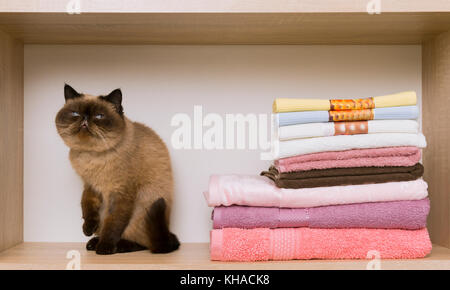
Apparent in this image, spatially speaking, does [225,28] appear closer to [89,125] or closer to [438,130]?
[89,125]

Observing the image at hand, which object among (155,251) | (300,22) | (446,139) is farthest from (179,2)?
(446,139)

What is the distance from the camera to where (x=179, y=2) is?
778 mm

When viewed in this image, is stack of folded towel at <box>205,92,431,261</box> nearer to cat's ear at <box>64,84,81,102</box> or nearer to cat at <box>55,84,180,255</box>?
cat at <box>55,84,180,255</box>

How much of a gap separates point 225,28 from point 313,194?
403 mm

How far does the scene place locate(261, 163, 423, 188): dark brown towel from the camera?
0.82 meters

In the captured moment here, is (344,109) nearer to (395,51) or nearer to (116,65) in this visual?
(395,51)

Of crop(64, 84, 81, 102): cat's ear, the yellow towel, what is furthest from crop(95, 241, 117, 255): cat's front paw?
the yellow towel

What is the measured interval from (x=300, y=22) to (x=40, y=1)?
1.67ft

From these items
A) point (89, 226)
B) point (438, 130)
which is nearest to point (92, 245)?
point (89, 226)

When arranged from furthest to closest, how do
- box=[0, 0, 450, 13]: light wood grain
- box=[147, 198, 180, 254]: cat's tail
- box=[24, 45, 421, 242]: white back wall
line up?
box=[24, 45, 421, 242]: white back wall, box=[147, 198, 180, 254]: cat's tail, box=[0, 0, 450, 13]: light wood grain

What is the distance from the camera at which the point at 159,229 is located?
910 millimetres

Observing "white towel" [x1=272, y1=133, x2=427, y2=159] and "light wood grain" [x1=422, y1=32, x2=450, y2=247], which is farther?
"light wood grain" [x1=422, y1=32, x2=450, y2=247]

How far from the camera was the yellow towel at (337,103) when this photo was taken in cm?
81

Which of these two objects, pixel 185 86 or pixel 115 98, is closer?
pixel 115 98
